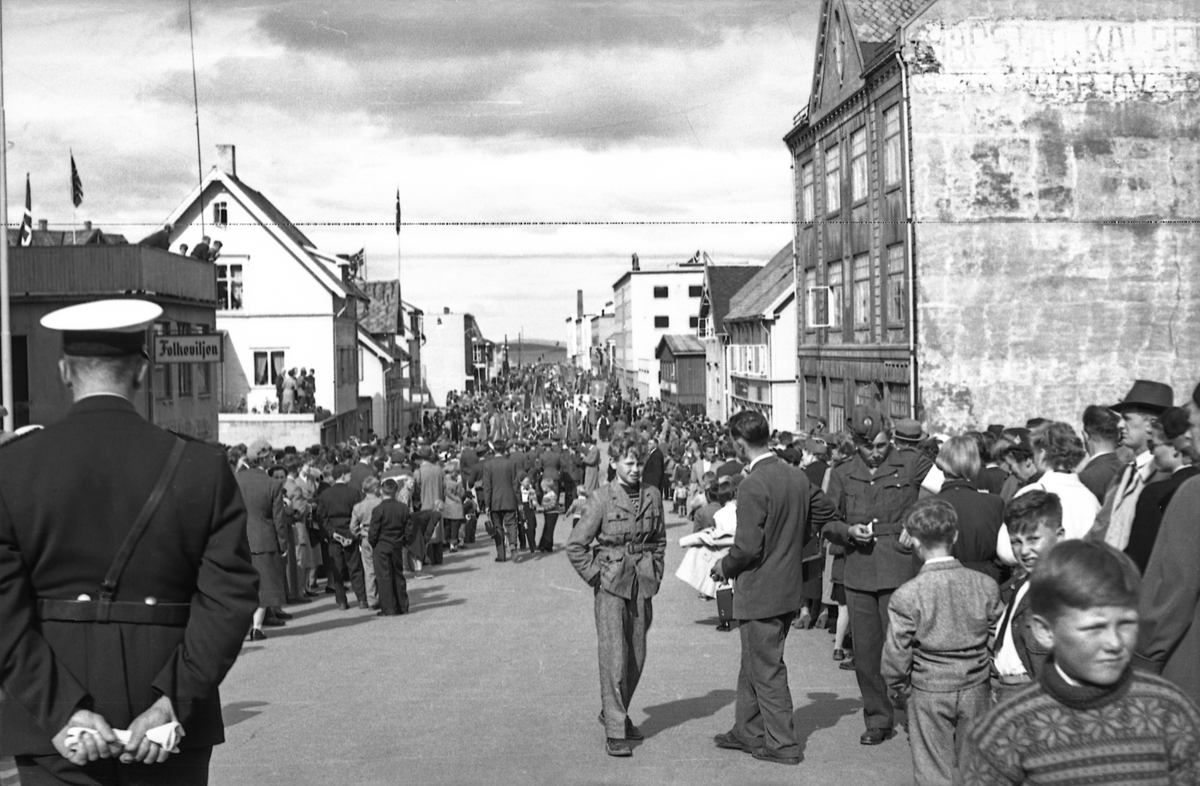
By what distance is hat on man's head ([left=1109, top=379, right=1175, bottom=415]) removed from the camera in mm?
7037

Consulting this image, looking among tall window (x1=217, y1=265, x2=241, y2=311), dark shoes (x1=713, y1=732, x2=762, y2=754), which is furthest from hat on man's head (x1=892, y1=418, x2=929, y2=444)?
tall window (x1=217, y1=265, x2=241, y2=311)

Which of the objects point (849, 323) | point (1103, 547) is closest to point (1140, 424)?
point (1103, 547)

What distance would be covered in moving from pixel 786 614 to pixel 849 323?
83.9 ft

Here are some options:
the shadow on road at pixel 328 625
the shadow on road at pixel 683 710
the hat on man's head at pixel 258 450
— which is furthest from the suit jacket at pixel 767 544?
the hat on man's head at pixel 258 450

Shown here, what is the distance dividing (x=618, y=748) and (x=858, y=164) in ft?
82.4

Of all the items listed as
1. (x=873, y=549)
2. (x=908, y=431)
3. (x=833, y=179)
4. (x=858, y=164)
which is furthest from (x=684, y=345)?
(x=873, y=549)

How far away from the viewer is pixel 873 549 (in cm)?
817

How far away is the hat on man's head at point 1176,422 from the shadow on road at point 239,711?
20.2ft

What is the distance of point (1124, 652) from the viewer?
299 centimetres

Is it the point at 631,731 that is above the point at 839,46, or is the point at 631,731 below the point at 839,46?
below

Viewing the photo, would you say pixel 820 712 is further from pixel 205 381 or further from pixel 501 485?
pixel 205 381

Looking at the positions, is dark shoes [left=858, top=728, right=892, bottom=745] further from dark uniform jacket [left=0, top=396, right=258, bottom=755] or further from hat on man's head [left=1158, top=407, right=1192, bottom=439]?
dark uniform jacket [left=0, top=396, right=258, bottom=755]

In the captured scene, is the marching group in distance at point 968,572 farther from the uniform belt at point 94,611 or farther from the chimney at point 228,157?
the chimney at point 228,157

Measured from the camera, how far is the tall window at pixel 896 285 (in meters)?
27.9
